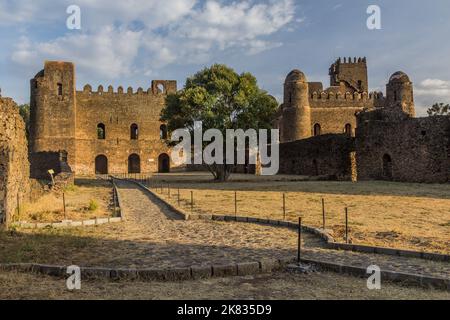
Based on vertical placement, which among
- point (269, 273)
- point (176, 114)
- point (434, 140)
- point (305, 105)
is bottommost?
point (269, 273)

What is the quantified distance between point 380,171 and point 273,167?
44.6 feet

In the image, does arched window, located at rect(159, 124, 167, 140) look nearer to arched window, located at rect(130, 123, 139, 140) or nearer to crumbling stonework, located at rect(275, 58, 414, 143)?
arched window, located at rect(130, 123, 139, 140)

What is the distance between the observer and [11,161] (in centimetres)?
1097

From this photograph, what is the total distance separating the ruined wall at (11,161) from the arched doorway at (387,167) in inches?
840

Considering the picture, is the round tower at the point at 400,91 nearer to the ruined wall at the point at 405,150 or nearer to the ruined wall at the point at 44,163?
the ruined wall at the point at 405,150

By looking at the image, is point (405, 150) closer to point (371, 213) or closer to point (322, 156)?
point (322, 156)

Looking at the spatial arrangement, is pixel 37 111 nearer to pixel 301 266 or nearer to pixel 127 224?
pixel 127 224

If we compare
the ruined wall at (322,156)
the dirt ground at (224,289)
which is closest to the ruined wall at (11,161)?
the dirt ground at (224,289)

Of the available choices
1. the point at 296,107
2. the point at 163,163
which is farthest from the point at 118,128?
the point at 296,107

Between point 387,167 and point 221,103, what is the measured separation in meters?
11.5

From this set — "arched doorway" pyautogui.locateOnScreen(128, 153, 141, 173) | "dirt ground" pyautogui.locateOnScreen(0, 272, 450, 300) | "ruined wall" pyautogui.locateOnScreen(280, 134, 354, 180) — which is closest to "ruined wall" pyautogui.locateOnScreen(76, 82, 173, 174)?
"arched doorway" pyautogui.locateOnScreen(128, 153, 141, 173)

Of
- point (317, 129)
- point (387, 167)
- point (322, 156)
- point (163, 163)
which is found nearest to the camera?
point (387, 167)

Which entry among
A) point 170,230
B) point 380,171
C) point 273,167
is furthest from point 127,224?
point 273,167

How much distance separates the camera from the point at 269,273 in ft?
20.5
